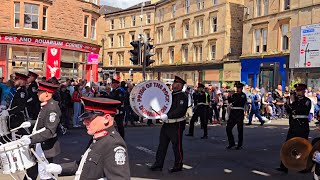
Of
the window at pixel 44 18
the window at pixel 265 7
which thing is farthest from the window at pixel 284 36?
the window at pixel 44 18

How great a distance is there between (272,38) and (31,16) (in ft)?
75.2

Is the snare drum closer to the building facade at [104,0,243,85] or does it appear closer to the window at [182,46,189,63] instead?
the building facade at [104,0,243,85]

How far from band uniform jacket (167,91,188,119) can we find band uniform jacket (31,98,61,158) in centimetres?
317

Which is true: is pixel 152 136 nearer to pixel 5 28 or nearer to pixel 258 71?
pixel 5 28

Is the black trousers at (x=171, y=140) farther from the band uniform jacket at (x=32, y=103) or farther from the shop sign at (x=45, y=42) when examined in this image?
the shop sign at (x=45, y=42)

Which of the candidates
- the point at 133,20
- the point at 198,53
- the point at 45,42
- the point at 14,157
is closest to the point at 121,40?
the point at 133,20

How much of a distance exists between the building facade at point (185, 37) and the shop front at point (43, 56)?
18571 millimetres

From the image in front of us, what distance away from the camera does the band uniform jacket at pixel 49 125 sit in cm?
539

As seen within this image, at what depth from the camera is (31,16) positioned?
30.1m

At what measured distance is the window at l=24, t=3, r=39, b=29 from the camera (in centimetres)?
2984

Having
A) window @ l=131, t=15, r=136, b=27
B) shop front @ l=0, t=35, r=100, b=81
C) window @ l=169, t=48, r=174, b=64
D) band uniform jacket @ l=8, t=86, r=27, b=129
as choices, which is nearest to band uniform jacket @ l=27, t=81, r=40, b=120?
band uniform jacket @ l=8, t=86, r=27, b=129

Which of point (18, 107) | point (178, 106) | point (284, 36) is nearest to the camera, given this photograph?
point (178, 106)

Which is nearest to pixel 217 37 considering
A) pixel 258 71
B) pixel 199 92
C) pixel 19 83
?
A: pixel 258 71

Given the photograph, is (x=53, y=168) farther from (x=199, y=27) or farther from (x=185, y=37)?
(x=185, y=37)
